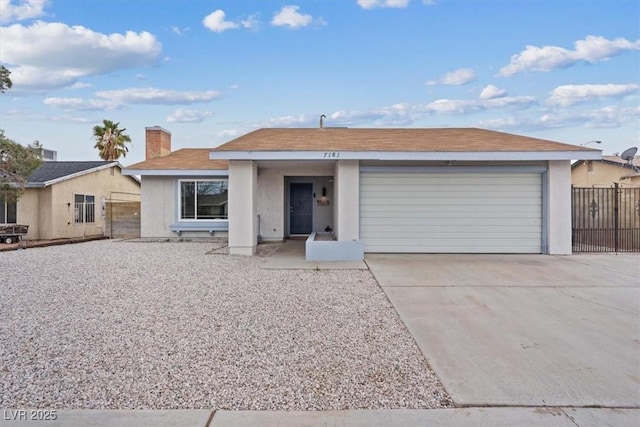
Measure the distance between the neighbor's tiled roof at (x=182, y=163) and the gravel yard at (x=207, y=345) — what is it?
7190 millimetres

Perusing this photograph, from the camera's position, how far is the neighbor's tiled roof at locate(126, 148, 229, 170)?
14.4 metres

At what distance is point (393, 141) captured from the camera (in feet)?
38.9

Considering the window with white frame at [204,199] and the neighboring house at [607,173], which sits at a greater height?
the neighboring house at [607,173]

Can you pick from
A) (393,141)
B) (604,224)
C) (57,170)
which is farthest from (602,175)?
(57,170)

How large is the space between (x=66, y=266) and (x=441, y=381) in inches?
363

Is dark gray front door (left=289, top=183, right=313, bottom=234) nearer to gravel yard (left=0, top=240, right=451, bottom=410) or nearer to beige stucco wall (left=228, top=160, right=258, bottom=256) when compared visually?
beige stucco wall (left=228, top=160, right=258, bottom=256)

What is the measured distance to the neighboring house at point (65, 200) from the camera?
16906 mm

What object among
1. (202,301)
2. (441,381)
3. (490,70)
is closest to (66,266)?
(202,301)

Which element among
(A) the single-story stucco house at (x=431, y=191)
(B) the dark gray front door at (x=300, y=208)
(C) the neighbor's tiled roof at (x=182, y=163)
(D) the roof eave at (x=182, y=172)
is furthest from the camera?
(B) the dark gray front door at (x=300, y=208)

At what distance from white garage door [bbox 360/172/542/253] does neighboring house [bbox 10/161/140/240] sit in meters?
13.2

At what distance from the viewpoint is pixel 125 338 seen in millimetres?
4426

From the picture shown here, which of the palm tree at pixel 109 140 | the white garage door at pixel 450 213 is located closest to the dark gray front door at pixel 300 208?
the white garage door at pixel 450 213

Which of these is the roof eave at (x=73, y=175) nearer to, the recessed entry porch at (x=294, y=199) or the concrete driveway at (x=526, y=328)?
the recessed entry porch at (x=294, y=199)

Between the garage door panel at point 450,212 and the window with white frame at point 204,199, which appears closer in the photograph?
the garage door panel at point 450,212
